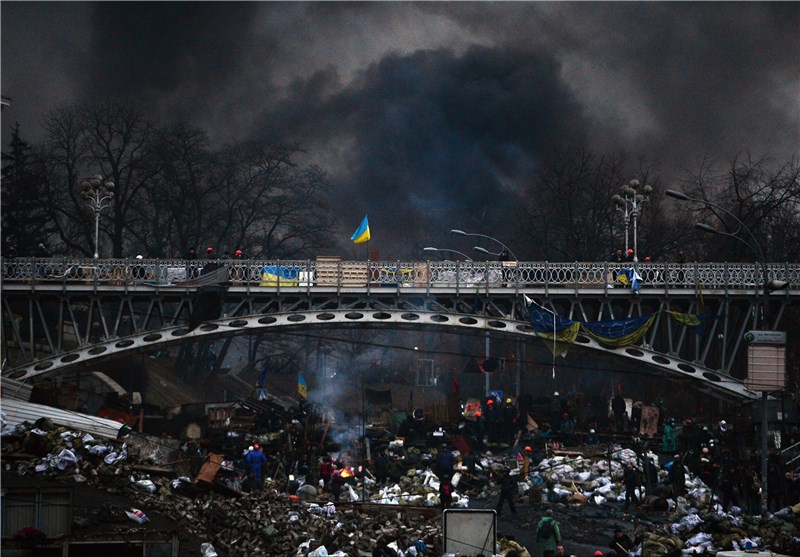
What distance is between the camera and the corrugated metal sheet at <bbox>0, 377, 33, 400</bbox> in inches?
1506

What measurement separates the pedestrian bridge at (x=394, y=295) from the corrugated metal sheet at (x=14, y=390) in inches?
268

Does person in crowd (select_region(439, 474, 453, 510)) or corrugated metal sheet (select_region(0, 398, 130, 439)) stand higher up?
corrugated metal sheet (select_region(0, 398, 130, 439))

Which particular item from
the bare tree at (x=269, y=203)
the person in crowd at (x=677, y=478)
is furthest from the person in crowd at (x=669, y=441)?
the bare tree at (x=269, y=203)

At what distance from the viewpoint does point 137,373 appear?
59.4 metres

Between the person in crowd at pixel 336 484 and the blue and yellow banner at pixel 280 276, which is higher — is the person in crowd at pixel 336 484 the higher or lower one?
the lower one

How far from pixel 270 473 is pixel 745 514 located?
14.9 metres

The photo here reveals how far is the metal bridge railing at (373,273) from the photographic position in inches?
1847

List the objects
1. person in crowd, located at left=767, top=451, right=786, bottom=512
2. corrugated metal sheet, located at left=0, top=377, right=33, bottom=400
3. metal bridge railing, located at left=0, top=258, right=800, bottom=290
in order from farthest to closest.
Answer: metal bridge railing, located at left=0, top=258, right=800, bottom=290, corrugated metal sheet, located at left=0, top=377, right=33, bottom=400, person in crowd, located at left=767, top=451, right=786, bottom=512

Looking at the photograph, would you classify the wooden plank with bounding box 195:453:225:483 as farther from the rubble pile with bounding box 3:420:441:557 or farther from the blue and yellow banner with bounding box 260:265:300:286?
the blue and yellow banner with bounding box 260:265:300:286

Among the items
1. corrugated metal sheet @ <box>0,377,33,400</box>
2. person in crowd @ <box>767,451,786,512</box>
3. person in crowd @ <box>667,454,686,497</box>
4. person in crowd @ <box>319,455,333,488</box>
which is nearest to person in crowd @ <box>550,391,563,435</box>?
person in crowd @ <box>667,454,686,497</box>

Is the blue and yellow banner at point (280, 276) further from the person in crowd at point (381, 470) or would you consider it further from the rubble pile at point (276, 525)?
the rubble pile at point (276, 525)

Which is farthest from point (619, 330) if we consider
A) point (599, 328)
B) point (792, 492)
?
point (792, 492)

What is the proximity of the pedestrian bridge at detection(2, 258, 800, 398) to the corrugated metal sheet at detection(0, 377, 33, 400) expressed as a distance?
22.4ft

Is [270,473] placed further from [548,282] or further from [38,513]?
[38,513]
